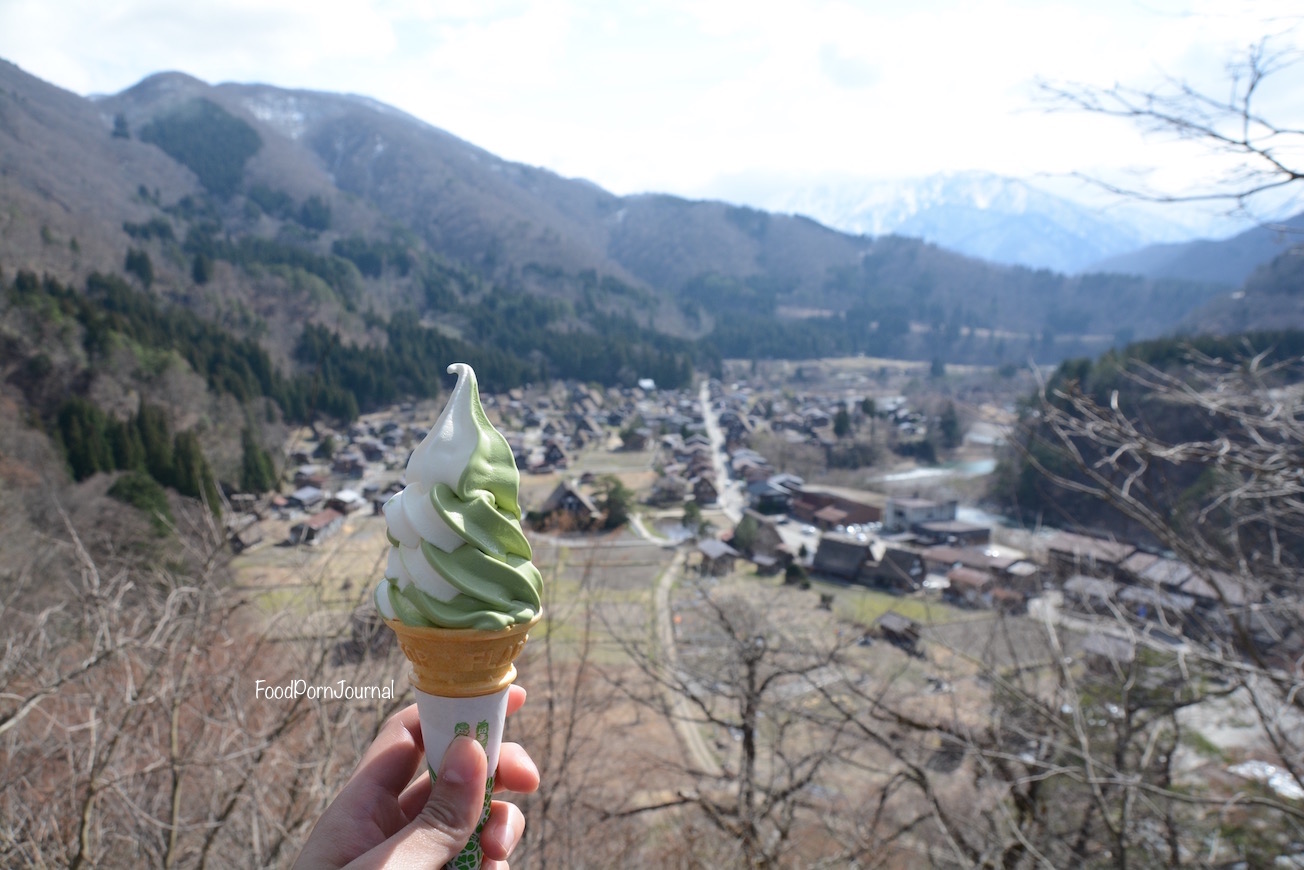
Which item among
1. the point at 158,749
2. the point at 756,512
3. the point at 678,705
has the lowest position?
the point at 756,512

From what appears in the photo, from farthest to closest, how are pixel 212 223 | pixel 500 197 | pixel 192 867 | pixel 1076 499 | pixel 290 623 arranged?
1. pixel 500 197
2. pixel 212 223
3. pixel 1076 499
4. pixel 290 623
5. pixel 192 867

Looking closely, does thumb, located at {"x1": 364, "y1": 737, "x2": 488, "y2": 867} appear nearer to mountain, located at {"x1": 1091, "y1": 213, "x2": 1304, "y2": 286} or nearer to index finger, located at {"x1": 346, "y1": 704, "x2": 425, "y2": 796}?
index finger, located at {"x1": 346, "y1": 704, "x2": 425, "y2": 796}

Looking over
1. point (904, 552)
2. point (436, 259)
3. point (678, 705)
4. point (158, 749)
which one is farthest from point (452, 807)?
Answer: point (436, 259)

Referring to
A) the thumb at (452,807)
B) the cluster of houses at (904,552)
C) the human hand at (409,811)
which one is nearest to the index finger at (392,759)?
the human hand at (409,811)

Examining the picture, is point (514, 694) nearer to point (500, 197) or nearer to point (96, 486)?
point (96, 486)

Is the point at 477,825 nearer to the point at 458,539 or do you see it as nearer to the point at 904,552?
the point at 458,539

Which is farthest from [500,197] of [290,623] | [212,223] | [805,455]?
[290,623]

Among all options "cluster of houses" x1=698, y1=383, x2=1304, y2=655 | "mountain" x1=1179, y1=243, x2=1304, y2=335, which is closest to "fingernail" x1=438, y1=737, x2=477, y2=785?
"cluster of houses" x1=698, y1=383, x2=1304, y2=655
